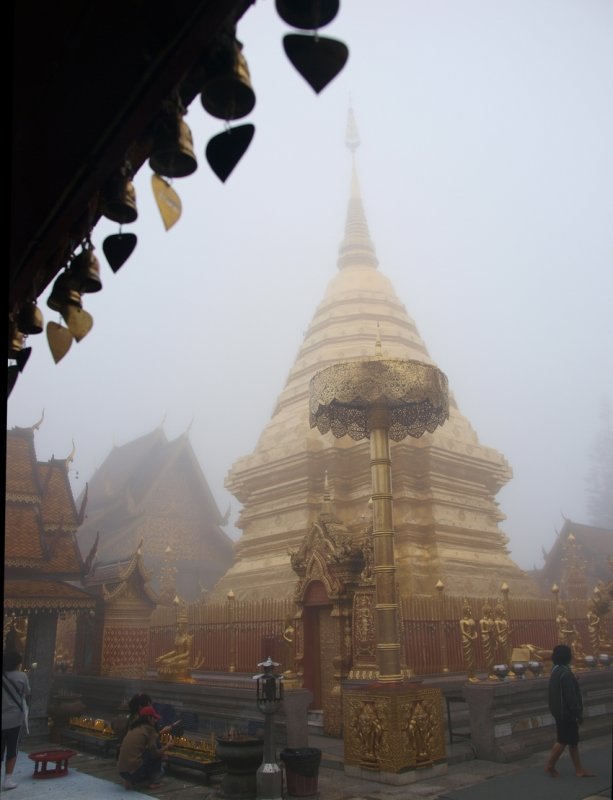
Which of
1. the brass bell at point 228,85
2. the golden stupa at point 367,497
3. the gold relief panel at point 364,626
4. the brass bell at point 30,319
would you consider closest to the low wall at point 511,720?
the gold relief panel at point 364,626

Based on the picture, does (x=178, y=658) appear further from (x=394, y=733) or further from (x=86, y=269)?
(x=86, y=269)

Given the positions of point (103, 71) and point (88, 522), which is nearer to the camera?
point (103, 71)

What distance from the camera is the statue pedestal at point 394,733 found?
6.38 metres

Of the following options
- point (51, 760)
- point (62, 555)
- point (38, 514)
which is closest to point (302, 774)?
point (51, 760)

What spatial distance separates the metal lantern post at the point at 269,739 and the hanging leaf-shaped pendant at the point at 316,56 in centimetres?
561

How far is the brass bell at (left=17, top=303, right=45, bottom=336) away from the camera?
3859 mm

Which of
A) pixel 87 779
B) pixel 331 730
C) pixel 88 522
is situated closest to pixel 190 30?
pixel 87 779

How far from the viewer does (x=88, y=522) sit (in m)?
28.1

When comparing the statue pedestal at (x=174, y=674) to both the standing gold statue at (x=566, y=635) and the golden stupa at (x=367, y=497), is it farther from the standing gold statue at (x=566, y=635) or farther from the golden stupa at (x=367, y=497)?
the standing gold statue at (x=566, y=635)

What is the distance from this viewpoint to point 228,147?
2.37 metres

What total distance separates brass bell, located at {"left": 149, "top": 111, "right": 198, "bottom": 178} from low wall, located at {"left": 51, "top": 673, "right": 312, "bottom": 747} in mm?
6739

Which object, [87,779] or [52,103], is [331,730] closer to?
[87,779]

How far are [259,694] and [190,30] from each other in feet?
19.9

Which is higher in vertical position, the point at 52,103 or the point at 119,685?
the point at 52,103
